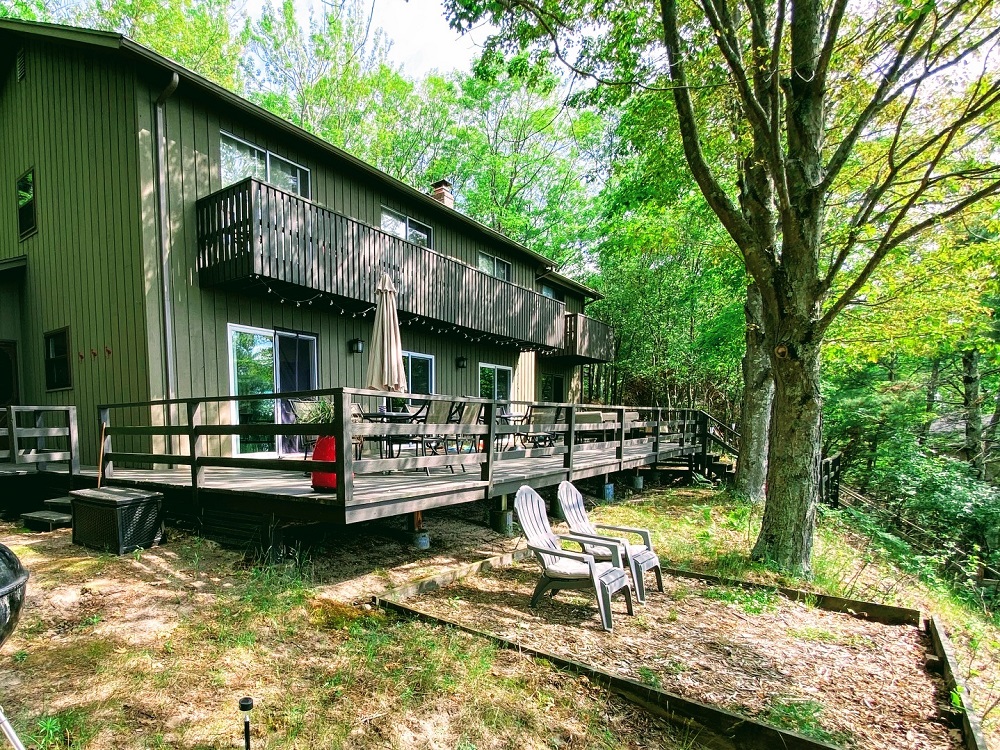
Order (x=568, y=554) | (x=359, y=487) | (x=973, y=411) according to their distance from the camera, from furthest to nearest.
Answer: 1. (x=973, y=411)
2. (x=359, y=487)
3. (x=568, y=554)

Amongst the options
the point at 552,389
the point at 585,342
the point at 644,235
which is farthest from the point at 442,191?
the point at 552,389

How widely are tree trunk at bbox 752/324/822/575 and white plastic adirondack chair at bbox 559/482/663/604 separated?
1.55 metres

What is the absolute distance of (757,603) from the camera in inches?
179

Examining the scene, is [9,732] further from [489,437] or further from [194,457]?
[489,437]

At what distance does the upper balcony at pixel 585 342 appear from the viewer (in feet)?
48.6

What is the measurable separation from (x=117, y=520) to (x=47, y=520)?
177cm

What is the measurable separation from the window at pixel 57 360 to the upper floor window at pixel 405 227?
227 inches

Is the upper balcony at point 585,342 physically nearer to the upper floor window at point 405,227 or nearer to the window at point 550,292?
the window at point 550,292

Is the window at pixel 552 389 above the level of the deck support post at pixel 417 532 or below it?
above

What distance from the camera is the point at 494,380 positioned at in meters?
13.7

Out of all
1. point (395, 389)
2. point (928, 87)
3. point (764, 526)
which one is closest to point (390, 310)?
point (395, 389)

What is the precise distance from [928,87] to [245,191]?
28.9 feet

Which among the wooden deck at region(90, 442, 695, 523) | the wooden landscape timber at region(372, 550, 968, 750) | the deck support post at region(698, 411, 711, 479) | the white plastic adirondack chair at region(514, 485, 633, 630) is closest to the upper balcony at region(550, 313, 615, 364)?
the deck support post at region(698, 411, 711, 479)

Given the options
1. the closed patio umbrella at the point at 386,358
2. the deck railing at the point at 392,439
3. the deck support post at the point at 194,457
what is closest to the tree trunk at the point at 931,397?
the deck railing at the point at 392,439
